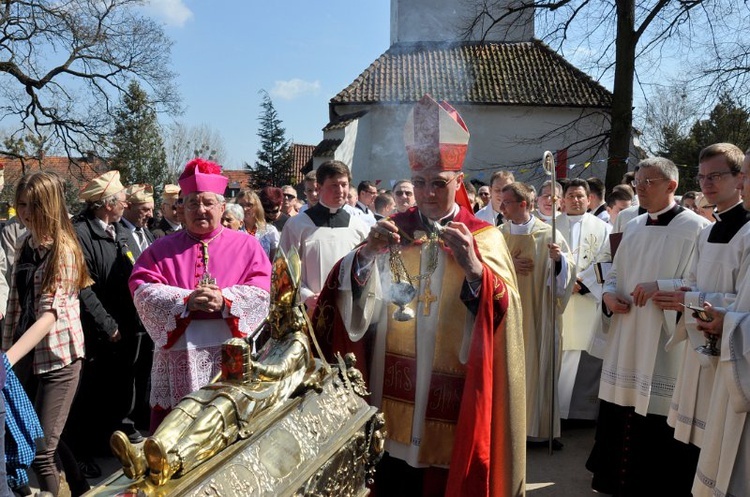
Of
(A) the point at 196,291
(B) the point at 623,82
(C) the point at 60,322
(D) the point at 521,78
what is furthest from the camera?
(D) the point at 521,78

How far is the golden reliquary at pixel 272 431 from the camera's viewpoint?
5.63 ft

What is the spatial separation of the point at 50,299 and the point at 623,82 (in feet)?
46.6

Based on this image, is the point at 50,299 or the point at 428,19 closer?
the point at 50,299

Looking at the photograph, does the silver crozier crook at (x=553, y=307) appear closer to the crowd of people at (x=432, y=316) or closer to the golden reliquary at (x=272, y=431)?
the crowd of people at (x=432, y=316)

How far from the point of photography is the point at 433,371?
311 centimetres

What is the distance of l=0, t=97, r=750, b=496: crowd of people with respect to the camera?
297 centimetres

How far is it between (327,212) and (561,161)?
550 inches

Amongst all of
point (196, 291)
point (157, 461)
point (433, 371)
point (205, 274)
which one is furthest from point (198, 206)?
point (157, 461)

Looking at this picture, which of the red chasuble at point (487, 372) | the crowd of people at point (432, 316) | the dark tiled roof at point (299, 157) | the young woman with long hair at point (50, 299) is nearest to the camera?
the red chasuble at point (487, 372)

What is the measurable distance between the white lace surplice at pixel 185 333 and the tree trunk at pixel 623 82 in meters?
12.6

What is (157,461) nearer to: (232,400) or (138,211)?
(232,400)

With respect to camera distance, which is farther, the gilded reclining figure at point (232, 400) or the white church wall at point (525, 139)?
the white church wall at point (525, 139)

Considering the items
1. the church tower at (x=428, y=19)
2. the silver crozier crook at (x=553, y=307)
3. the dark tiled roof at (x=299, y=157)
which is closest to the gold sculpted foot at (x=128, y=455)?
the silver crozier crook at (x=553, y=307)

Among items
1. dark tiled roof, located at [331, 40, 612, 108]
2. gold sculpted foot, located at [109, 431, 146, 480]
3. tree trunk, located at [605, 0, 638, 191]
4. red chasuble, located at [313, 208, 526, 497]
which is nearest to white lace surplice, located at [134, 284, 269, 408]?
red chasuble, located at [313, 208, 526, 497]
